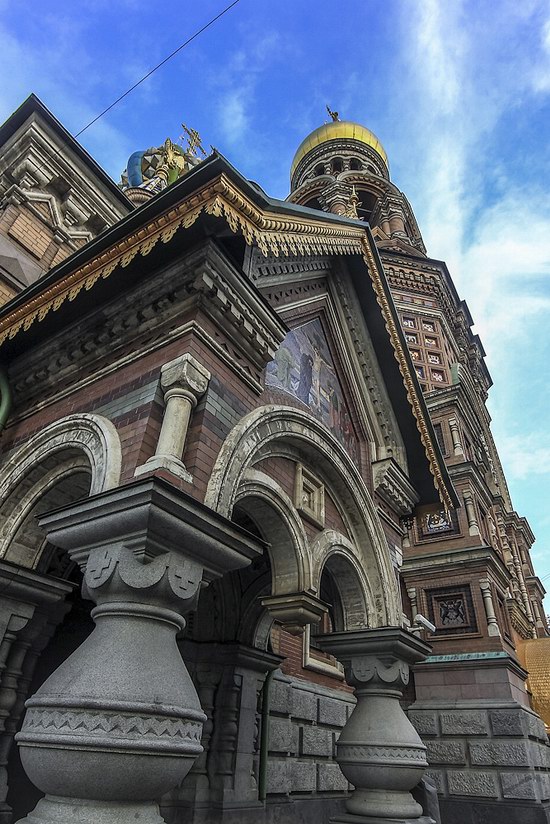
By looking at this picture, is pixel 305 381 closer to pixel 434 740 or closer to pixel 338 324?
pixel 338 324

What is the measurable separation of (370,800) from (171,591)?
371 cm

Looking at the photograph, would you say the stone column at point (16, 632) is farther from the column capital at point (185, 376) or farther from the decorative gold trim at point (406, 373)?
the decorative gold trim at point (406, 373)

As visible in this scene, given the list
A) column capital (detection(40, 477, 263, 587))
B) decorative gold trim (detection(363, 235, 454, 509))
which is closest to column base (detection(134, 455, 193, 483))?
column capital (detection(40, 477, 263, 587))

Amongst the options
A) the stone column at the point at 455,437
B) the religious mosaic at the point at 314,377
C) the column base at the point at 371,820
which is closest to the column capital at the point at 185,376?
the religious mosaic at the point at 314,377

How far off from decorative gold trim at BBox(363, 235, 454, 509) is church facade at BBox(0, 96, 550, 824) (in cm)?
4

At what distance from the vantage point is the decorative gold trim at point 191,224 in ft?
15.4

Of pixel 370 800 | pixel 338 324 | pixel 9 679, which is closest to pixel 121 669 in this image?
pixel 9 679

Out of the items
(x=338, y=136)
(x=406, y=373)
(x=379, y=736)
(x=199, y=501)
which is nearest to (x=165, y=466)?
(x=199, y=501)

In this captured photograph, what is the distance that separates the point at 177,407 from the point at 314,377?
3.23 m

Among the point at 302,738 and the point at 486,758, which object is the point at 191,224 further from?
the point at 486,758

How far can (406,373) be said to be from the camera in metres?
8.61

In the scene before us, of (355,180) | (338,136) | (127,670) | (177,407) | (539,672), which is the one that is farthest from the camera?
(338,136)

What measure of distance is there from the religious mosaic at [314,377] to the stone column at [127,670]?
2.76 m

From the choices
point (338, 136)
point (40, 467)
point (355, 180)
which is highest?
point (338, 136)
